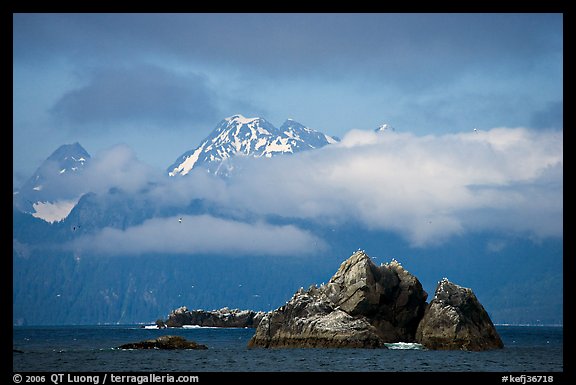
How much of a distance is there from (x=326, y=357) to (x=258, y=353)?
1365cm

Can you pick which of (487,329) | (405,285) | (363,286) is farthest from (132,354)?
(487,329)

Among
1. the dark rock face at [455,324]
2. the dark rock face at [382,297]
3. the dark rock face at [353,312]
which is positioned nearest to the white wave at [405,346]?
the dark rock face at [455,324]

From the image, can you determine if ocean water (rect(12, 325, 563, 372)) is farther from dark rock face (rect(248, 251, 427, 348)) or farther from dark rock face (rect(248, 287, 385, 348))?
dark rock face (rect(248, 251, 427, 348))

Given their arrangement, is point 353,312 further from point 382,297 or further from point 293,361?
point 293,361

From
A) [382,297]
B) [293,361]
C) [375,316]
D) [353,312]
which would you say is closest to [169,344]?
[353,312]

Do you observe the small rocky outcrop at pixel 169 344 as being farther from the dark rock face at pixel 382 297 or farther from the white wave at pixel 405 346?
the white wave at pixel 405 346

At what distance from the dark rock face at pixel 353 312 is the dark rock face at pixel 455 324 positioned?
15.7 feet

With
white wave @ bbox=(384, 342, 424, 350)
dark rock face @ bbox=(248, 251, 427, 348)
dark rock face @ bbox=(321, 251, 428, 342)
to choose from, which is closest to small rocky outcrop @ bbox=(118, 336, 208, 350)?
dark rock face @ bbox=(248, 251, 427, 348)

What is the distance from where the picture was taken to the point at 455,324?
367ft

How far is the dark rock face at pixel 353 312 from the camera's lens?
372 feet

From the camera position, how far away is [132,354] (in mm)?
105188

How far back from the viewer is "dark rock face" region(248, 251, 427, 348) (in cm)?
11350
